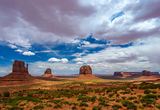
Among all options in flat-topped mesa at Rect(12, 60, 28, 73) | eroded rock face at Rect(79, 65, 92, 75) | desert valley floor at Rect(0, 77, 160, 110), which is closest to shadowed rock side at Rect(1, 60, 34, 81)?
flat-topped mesa at Rect(12, 60, 28, 73)

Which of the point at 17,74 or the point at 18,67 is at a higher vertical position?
the point at 18,67

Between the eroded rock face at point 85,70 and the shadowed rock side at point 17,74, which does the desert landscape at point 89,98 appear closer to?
the shadowed rock side at point 17,74

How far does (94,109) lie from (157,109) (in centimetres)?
744

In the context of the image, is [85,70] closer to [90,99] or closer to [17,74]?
[17,74]

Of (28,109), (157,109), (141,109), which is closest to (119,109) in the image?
(141,109)

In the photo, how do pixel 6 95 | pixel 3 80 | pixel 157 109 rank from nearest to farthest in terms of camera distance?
pixel 157 109
pixel 6 95
pixel 3 80

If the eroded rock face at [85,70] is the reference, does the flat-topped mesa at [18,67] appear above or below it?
above

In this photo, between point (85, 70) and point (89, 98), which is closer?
point (89, 98)

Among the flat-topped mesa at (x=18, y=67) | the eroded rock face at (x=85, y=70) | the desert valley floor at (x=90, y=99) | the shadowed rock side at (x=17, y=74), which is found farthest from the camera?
the eroded rock face at (x=85, y=70)

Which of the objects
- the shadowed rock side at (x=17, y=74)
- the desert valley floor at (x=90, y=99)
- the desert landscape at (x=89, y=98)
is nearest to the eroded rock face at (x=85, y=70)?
the shadowed rock side at (x=17, y=74)

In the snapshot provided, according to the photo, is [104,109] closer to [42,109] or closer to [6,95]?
[42,109]

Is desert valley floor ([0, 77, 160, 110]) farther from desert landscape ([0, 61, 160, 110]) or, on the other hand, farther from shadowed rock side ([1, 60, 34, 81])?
shadowed rock side ([1, 60, 34, 81])

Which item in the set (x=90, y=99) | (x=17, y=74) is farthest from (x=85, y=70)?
(x=90, y=99)

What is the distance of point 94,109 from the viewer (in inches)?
467
